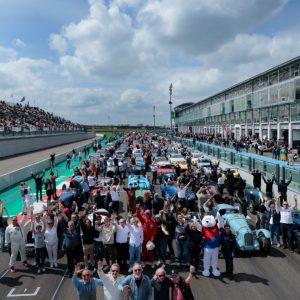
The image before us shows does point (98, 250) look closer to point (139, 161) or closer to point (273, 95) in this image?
point (139, 161)

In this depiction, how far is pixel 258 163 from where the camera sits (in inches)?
856

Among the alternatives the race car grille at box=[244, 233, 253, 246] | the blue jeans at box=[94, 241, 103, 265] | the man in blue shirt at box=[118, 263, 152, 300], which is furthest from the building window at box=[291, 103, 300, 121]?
the man in blue shirt at box=[118, 263, 152, 300]

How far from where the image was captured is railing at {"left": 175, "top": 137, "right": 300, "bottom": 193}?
54.7 ft

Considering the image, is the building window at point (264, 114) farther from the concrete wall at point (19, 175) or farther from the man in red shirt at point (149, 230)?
the man in red shirt at point (149, 230)

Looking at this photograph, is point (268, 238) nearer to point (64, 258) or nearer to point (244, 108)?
point (64, 258)

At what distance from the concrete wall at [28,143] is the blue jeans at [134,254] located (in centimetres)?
3215

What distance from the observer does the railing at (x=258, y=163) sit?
16.7 m

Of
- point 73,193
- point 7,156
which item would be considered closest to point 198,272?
point 73,193

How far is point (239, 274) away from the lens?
9.05 meters

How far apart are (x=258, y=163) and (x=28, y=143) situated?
112 ft

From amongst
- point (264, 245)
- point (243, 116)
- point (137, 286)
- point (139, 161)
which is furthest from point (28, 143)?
point (137, 286)

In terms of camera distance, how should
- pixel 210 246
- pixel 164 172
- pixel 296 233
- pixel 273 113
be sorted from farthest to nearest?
pixel 273 113
pixel 164 172
pixel 296 233
pixel 210 246

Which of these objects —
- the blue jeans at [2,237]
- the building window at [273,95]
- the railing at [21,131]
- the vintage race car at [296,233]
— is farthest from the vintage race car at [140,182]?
the building window at [273,95]

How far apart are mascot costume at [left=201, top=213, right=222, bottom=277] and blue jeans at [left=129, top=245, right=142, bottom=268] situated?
1.69 metres
